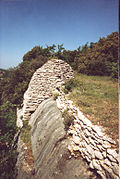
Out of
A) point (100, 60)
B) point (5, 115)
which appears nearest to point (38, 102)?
point (5, 115)

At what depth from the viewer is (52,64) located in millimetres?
7570

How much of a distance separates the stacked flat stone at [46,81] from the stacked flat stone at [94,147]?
13.3ft

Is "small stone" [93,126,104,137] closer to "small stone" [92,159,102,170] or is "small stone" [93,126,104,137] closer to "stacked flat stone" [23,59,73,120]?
"small stone" [92,159,102,170]

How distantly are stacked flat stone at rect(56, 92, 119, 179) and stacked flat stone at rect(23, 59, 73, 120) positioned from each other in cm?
404

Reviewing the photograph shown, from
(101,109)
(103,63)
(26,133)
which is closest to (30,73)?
(26,133)

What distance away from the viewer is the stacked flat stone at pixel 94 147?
2.20m

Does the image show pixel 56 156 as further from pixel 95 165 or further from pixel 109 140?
pixel 109 140

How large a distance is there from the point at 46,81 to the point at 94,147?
5891 millimetres

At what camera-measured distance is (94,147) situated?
2654mm

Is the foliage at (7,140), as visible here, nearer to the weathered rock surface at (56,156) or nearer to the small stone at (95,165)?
the weathered rock surface at (56,156)

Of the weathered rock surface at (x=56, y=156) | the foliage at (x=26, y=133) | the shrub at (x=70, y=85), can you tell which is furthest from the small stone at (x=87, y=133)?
the foliage at (x=26, y=133)

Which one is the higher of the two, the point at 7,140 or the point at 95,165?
the point at 95,165

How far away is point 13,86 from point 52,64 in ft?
25.2

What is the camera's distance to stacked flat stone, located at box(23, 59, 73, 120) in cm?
729
